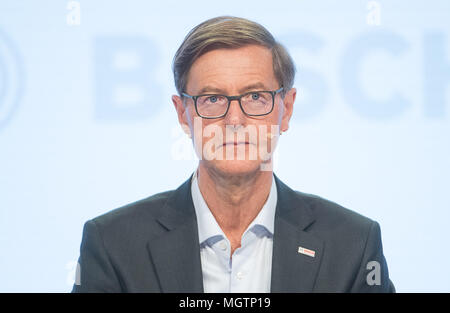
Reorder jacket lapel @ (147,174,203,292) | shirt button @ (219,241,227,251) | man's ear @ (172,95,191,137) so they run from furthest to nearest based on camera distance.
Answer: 1. man's ear @ (172,95,191,137)
2. shirt button @ (219,241,227,251)
3. jacket lapel @ (147,174,203,292)

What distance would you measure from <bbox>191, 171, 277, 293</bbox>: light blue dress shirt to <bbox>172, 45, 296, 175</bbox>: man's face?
0.23 m

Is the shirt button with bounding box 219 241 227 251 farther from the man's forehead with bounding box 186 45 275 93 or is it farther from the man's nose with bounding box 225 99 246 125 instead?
the man's forehead with bounding box 186 45 275 93

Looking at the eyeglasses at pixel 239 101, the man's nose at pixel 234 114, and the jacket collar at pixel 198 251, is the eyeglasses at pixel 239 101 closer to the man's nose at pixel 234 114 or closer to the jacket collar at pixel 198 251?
the man's nose at pixel 234 114

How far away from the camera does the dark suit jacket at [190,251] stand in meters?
2.35

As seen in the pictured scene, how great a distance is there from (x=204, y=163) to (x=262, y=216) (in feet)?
1.09

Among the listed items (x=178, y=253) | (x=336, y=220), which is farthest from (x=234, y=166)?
(x=336, y=220)

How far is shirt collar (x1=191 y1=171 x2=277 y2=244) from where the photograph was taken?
2488 millimetres

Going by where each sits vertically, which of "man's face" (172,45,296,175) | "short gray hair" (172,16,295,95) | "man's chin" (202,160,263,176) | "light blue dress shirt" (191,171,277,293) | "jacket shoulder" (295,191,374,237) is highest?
"short gray hair" (172,16,295,95)

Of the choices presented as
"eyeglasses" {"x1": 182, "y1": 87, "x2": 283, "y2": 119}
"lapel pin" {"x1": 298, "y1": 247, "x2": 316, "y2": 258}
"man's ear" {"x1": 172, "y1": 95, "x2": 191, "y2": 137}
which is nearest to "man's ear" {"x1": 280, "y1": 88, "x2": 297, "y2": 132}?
"eyeglasses" {"x1": 182, "y1": 87, "x2": 283, "y2": 119}

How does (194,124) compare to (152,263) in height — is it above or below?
above
